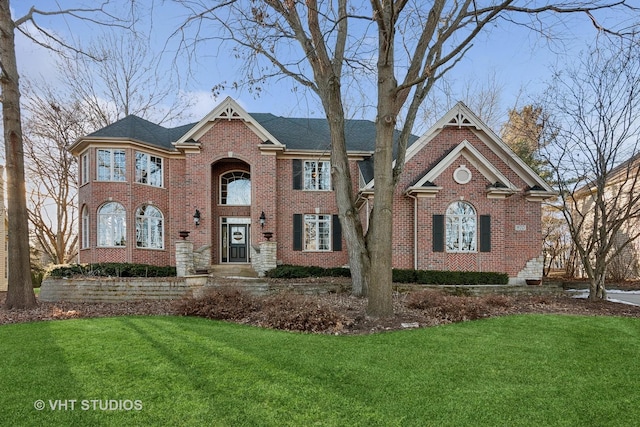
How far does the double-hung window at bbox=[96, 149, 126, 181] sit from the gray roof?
0.71 meters

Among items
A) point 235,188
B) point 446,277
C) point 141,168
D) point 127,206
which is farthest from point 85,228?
point 446,277

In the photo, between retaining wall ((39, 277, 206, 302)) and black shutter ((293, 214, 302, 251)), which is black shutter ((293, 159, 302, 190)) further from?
retaining wall ((39, 277, 206, 302))

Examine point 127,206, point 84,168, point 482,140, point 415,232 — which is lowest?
point 415,232

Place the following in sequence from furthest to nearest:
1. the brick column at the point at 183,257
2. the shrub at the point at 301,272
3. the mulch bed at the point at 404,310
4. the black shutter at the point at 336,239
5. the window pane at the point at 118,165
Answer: the black shutter at the point at 336,239 < the window pane at the point at 118,165 < the shrub at the point at 301,272 < the brick column at the point at 183,257 < the mulch bed at the point at 404,310

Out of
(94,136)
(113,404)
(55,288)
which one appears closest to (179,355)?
(113,404)

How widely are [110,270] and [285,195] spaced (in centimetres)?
753

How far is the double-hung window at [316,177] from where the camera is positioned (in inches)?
650

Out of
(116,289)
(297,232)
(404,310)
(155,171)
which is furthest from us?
(297,232)

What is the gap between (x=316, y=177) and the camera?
1652cm

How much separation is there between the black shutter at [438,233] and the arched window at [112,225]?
12637mm

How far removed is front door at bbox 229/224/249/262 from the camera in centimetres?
1714

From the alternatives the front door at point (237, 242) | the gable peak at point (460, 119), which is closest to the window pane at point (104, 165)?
the front door at point (237, 242)

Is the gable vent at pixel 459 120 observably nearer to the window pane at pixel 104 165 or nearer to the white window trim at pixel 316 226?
the white window trim at pixel 316 226

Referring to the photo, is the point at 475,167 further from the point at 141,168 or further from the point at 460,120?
the point at 141,168
